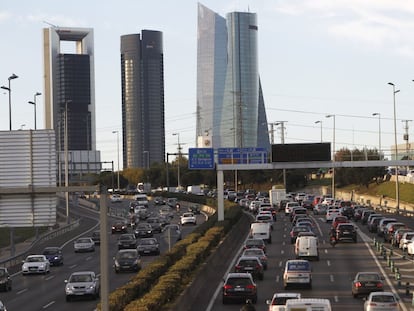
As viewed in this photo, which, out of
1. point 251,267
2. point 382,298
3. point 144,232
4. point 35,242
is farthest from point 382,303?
point 144,232

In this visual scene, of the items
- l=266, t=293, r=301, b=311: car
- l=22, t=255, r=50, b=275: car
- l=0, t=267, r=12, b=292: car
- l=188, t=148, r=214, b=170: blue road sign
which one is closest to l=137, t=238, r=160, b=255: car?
l=22, t=255, r=50, b=275: car

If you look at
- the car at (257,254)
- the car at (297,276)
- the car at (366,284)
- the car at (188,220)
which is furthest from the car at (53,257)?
the car at (188,220)

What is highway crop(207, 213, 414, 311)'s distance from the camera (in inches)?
1405

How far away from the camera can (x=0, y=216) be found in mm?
18844

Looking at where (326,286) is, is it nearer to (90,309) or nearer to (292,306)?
(90,309)

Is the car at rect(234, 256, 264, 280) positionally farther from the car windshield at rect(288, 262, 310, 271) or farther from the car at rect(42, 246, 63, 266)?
the car at rect(42, 246, 63, 266)

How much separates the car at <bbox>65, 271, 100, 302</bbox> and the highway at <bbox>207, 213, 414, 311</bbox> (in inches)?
207

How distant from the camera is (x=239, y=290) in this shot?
115 feet

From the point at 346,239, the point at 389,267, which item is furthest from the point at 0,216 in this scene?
the point at 346,239

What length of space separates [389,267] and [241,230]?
26.3m

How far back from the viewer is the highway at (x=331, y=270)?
3569 cm

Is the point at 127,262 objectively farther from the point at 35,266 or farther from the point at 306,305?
the point at 306,305

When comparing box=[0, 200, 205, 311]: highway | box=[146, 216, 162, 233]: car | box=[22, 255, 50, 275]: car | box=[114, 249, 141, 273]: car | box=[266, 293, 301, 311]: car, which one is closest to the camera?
box=[266, 293, 301, 311]: car

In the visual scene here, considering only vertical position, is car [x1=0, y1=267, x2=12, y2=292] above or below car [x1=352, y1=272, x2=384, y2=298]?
below
